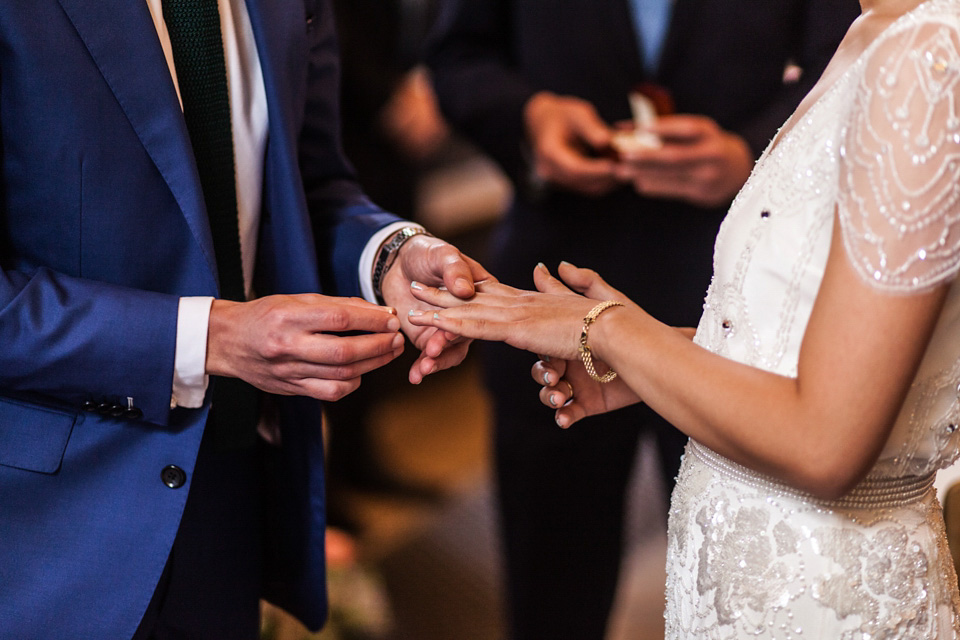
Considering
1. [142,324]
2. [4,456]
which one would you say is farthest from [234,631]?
[142,324]

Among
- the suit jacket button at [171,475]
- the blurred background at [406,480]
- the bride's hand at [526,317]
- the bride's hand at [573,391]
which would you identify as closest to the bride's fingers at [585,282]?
the bride's hand at [526,317]

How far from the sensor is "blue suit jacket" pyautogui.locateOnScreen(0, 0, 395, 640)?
42.1 inches

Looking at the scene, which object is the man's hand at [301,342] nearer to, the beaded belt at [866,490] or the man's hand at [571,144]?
the beaded belt at [866,490]

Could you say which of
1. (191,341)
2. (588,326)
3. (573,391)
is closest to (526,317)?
(588,326)

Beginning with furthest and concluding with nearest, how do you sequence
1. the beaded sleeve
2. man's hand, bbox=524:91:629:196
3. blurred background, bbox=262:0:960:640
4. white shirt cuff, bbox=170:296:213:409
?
blurred background, bbox=262:0:960:640 < man's hand, bbox=524:91:629:196 < white shirt cuff, bbox=170:296:213:409 < the beaded sleeve

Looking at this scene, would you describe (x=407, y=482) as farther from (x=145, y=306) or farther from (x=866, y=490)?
(x=866, y=490)

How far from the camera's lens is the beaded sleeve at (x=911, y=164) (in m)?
0.81

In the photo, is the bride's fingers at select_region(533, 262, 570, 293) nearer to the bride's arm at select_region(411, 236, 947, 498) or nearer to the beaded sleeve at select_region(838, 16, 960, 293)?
the bride's arm at select_region(411, 236, 947, 498)

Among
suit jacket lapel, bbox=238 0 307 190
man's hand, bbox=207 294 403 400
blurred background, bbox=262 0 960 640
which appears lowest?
blurred background, bbox=262 0 960 640

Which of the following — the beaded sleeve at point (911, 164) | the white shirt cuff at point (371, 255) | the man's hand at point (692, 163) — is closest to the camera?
the beaded sleeve at point (911, 164)

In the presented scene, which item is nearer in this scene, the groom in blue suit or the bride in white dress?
the bride in white dress

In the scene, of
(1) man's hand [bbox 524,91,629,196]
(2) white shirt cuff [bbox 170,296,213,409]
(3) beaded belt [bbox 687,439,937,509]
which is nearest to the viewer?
(3) beaded belt [bbox 687,439,937,509]

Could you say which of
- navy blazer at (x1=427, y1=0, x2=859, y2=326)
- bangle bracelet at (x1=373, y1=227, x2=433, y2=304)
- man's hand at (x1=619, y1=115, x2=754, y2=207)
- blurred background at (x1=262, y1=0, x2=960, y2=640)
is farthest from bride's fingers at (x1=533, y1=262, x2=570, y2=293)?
blurred background at (x1=262, y1=0, x2=960, y2=640)

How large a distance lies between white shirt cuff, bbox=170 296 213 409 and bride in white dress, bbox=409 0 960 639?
0.28 m
